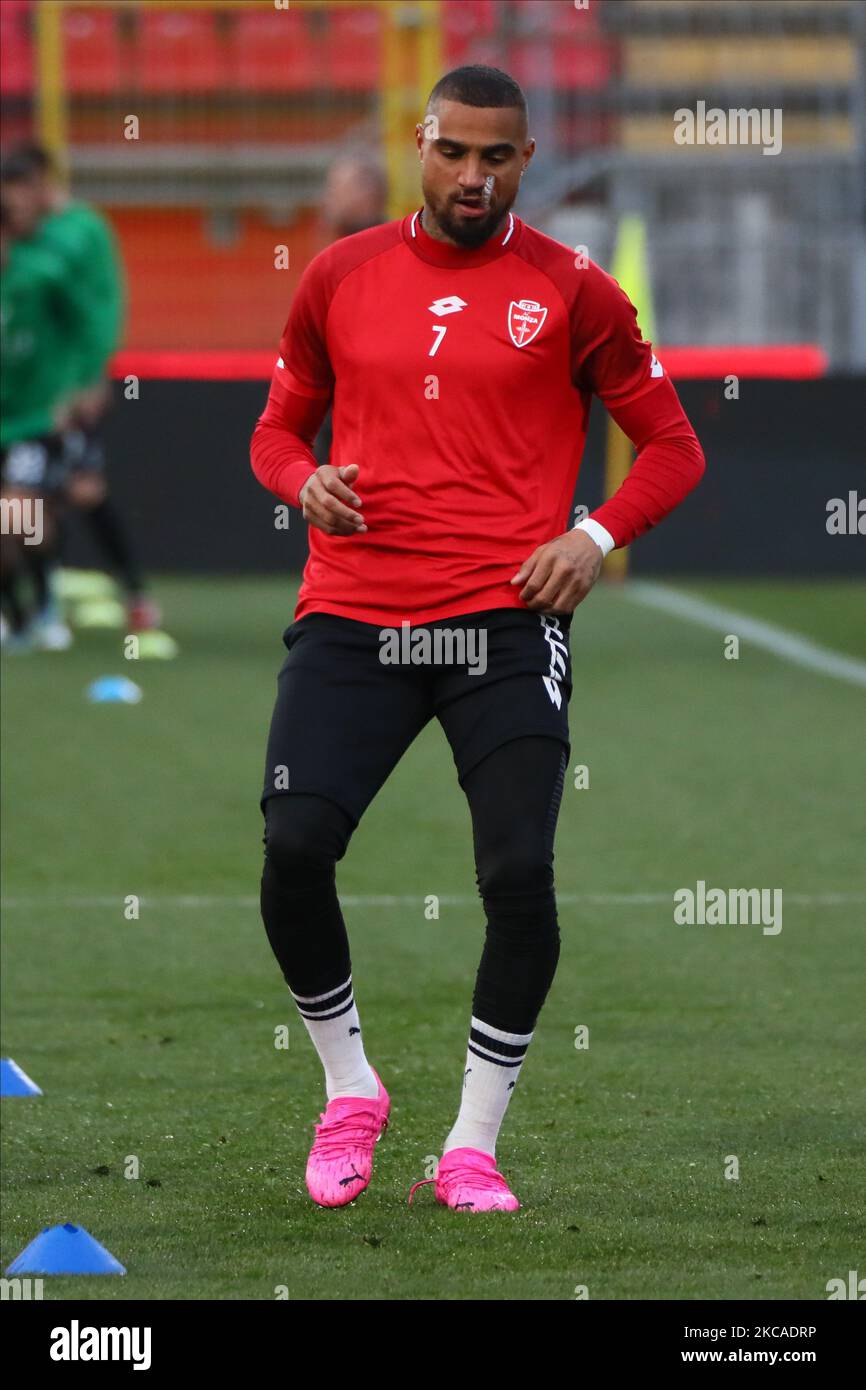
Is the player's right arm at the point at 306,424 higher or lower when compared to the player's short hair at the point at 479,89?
lower

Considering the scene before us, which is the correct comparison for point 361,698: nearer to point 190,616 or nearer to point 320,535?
point 320,535

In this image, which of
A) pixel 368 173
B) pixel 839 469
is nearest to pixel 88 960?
pixel 368 173

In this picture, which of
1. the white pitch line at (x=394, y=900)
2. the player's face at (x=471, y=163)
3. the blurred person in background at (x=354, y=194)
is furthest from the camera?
the blurred person in background at (x=354, y=194)

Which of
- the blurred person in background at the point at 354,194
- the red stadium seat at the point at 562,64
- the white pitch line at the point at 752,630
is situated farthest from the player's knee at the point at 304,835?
the red stadium seat at the point at 562,64

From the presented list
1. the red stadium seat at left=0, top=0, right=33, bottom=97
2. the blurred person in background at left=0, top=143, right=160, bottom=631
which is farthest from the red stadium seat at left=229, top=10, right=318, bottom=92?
the blurred person in background at left=0, top=143, right=160, bottom=631

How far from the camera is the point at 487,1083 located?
14.6 feet

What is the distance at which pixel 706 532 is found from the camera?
Answer: 1706cm

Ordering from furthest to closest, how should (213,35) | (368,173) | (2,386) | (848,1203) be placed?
1. (213,35)
2. (2,386)
3. (368,173)
4. (848,1203)

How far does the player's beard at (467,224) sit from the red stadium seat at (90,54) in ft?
51.8

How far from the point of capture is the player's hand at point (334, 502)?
4.32 meters

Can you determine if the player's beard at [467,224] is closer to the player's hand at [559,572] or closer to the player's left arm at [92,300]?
the player's hand at [559,572]

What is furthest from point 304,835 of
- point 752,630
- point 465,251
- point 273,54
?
point 273,54

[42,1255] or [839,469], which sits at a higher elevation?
[839,469]
